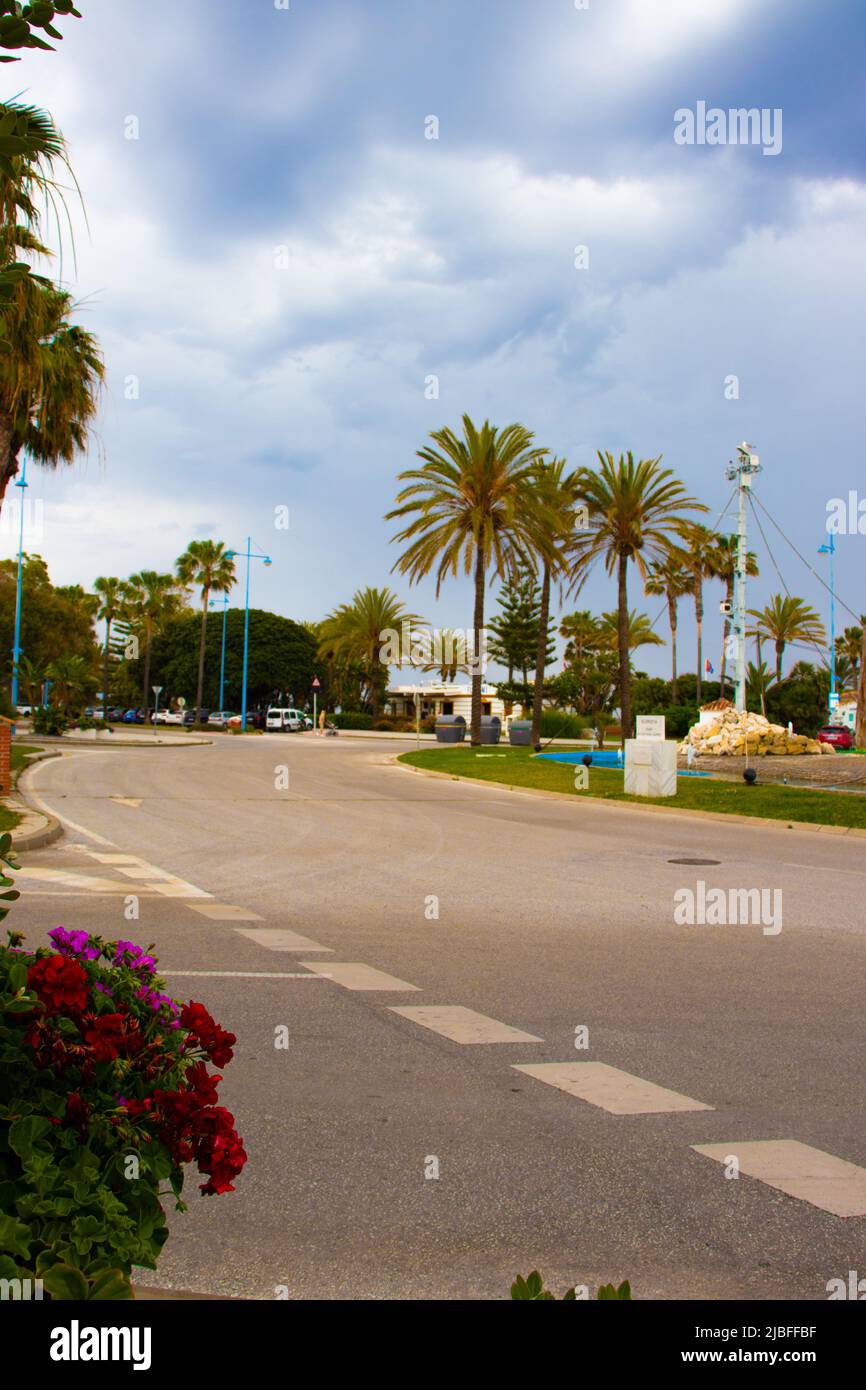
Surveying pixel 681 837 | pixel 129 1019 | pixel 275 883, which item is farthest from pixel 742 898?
pixel 129 1019

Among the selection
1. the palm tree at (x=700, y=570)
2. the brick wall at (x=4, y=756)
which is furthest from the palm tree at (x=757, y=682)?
the brick wall at (x=4, y=756)

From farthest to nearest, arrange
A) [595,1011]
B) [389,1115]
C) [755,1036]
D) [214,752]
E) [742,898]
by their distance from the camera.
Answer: [214,752], [742,898], [595,1011], [755,1036], [389,1115]

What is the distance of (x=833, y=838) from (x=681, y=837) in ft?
8.29

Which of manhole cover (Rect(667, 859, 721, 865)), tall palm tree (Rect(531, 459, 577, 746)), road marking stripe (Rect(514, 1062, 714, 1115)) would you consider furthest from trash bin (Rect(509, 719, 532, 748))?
road marking stripe (Rect(514, 1062, 714, 1115))

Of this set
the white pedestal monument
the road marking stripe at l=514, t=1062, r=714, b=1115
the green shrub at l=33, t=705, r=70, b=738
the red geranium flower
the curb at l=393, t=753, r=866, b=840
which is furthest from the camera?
the green shrub at l=33, t=705, r=70, b=738

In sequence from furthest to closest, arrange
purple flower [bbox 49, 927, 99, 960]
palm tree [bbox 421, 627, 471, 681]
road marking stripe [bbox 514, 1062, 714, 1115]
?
palm tree [bbox 421, 627, 471, 681], road marking stripe [bbox 514, 1062, 714, 1115], purple flower [bbox 49, 927, 99, 960]

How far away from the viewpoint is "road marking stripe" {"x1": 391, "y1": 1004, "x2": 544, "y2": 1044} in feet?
20.0

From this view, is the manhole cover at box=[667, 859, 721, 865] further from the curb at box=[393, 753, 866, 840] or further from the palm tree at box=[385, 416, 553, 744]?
the palm tree at box=[385, 416, 553, 744]

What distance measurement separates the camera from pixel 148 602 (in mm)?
89438

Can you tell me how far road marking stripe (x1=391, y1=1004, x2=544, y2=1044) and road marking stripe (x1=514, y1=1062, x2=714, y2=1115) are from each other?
0.52m

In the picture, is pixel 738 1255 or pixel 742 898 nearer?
pixel 738 1255

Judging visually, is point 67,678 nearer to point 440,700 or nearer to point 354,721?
point 354,721
